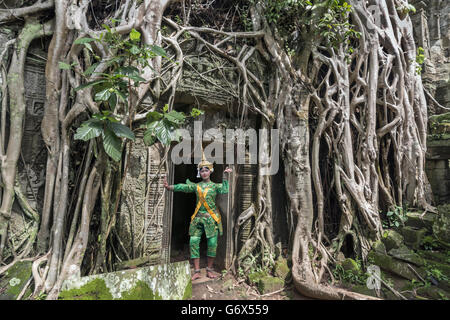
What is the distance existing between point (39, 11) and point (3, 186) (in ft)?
5.63

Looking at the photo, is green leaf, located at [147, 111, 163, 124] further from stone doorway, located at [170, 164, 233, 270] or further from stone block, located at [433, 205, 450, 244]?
stone block, located at [433, 205, 450, 244]

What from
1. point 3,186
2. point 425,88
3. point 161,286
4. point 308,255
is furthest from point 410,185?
point 3,186

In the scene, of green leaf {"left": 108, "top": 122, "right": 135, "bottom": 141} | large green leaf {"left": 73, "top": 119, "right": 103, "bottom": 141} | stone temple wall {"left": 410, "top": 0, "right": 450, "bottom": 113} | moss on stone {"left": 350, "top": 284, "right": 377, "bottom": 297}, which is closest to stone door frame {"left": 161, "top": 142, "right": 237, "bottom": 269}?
green leaf {"left": 108, "top": 122, "right": 135, "bottom": 141}

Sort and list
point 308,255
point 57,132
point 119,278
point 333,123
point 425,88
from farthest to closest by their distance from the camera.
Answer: point 425,88 → point 333,123 → point 308,255 → point 57,132 → point 119,278

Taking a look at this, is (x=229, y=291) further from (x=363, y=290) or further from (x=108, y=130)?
(x=108, y=130)

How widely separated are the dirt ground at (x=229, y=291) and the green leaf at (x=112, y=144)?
5.57 ft

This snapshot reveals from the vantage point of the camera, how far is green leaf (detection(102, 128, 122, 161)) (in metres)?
1.89

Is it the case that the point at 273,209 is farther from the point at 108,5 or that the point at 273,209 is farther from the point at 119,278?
the point at 108,5

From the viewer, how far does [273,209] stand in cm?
320

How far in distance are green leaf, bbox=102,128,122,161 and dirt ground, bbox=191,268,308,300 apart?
1697mm

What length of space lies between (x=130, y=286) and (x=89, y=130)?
118 centimetres

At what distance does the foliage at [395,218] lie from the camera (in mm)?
3098

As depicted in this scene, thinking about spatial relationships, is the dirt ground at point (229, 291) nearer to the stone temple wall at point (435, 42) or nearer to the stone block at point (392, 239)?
the stone block at point (392, 239)

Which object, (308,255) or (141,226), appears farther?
(308,255)
